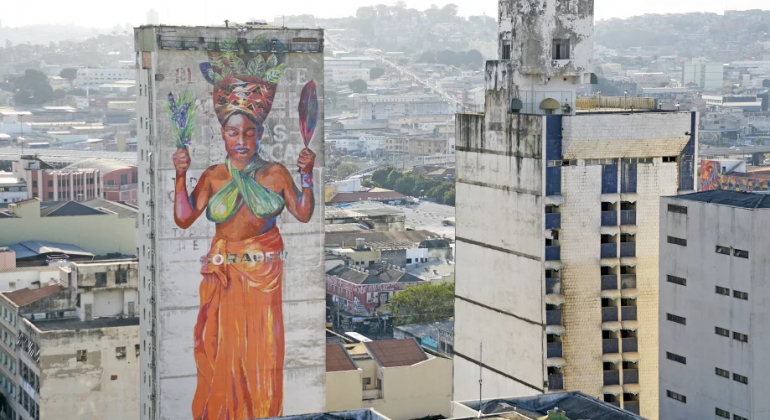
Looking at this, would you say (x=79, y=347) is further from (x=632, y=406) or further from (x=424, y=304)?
(x=424, y=304)

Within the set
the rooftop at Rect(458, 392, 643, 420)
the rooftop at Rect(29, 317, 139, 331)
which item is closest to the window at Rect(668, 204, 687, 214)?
the rooftop at Rect(458, 392, 643, 420)

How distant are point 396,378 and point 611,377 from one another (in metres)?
16.6

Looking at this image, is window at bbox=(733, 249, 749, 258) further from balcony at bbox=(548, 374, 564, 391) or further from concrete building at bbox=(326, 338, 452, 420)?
concrete building at bbox=(326, 338, 452, 420)

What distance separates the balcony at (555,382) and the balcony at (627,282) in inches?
76.6

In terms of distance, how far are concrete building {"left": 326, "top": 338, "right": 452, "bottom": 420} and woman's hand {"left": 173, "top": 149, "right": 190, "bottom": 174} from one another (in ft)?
34.3

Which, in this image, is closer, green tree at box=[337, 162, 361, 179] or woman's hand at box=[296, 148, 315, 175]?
woman's hand at box=[296, 148, 315, 175]

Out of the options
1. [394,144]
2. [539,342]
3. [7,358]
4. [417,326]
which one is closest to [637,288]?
[539,342]

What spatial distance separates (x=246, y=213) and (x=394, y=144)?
12021 centimetres

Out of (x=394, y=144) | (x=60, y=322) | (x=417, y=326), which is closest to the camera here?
(x=60, y=322)

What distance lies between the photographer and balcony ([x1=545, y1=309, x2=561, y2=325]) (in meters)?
29.6

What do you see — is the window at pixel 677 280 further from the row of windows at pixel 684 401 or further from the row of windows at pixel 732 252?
the row of windows at pixel 684 401

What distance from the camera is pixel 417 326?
64.7 m

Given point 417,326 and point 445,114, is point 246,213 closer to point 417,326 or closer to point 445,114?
point 417,326

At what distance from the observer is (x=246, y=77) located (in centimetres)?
3678
